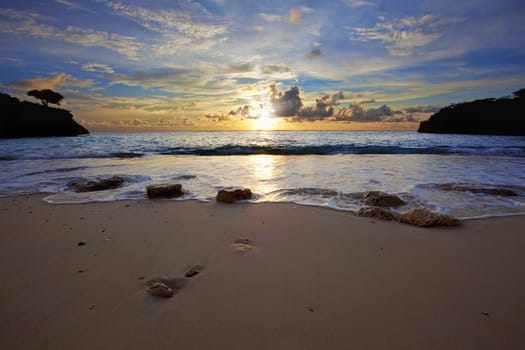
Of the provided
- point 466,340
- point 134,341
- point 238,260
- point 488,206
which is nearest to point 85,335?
point 134,341

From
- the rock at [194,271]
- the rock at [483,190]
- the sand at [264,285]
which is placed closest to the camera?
the sand at [264,285]

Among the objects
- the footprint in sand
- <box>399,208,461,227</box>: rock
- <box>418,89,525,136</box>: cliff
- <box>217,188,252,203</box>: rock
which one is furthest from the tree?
<box>418,89,525,136</box>: cliff

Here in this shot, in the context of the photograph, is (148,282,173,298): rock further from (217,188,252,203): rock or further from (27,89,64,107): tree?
(27,89,64,107): tree

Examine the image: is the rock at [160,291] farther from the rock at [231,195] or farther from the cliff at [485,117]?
the cliff at [485,117]

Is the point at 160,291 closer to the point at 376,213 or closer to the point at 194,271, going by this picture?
the point at 194,271

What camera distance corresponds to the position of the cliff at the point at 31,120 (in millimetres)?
40438

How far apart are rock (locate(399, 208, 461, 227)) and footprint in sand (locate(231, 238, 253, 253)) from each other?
7.33 ft

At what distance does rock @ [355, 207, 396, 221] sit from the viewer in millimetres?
3613

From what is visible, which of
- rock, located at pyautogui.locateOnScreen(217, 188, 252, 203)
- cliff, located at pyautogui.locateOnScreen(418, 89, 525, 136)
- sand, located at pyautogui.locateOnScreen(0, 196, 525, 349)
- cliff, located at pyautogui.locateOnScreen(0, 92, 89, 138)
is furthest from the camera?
→ cliff, located at pyautogui.locateOnScreen(418, 89, 525, 136)

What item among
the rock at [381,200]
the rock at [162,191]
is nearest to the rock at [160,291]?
the rock at [162,191]

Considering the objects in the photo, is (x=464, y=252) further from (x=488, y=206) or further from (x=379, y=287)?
(x=488, y=206)

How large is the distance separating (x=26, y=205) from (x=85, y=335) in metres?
4.48

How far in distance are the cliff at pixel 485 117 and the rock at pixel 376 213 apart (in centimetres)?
6105

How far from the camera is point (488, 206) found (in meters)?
4.21
